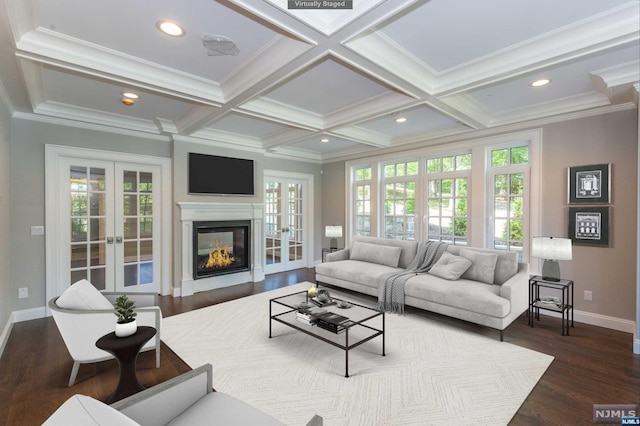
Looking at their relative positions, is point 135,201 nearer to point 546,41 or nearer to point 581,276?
point 546,41

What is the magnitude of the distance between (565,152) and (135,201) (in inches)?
237

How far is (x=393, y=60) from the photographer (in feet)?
8.55

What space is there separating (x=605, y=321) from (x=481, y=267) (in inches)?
57.7

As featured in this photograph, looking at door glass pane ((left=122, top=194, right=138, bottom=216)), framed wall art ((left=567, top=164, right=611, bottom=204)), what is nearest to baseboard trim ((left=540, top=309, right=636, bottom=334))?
framed wall art ((left=567, top=164, right=611, bottom=204))

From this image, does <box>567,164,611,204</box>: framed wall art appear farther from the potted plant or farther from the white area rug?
the potted plant

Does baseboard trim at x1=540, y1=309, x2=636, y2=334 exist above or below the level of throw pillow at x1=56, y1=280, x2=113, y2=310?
below

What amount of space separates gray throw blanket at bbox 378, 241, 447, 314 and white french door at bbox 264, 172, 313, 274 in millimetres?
2928

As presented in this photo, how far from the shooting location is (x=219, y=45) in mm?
2430

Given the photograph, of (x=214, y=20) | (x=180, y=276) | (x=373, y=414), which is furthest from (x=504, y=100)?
(x=180, y=276)

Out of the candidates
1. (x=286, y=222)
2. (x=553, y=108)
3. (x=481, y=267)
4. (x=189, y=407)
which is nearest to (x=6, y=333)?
(x=189, y=407)

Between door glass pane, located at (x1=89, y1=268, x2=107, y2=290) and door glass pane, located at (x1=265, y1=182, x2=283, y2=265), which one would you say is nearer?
door glass pane, located at (x1=89, y1=268, x2=107, y2=290)

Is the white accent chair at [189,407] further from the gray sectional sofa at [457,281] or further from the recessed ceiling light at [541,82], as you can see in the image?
the recessed ceiling light at [541,82]

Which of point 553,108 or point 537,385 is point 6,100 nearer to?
point 537,385

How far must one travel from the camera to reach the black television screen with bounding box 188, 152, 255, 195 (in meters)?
5.00
